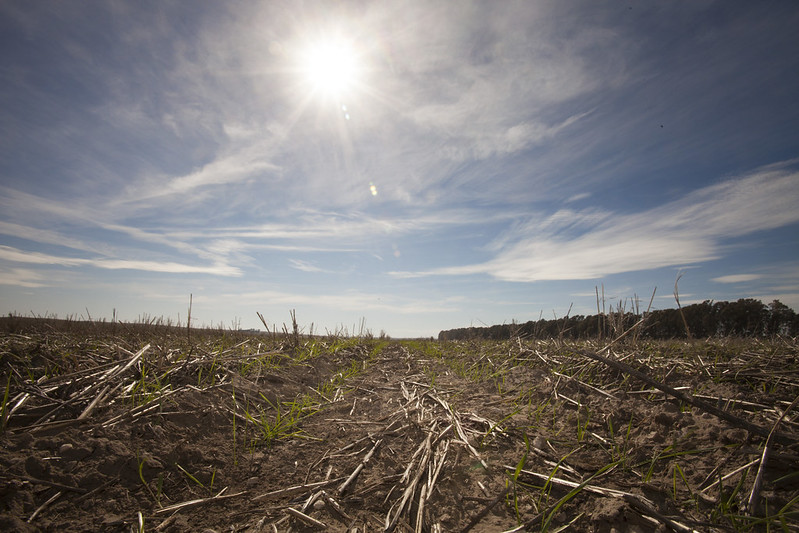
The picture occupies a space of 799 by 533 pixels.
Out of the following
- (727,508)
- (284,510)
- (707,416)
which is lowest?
(284,510)

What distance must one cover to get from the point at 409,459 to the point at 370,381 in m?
3.73

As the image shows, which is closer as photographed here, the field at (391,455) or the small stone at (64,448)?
the field at (391,455)

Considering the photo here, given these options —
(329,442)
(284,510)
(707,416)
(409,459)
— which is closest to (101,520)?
(284,510)

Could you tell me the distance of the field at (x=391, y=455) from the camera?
6.54ft

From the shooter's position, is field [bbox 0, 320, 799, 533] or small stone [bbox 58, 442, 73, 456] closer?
field [bbox 0, 320, 799, 533]

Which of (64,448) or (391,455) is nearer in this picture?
(64,448)

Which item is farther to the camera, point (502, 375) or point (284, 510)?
point (502, 375)

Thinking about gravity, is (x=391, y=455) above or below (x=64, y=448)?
below

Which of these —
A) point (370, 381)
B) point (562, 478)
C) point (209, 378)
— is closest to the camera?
point (562, 478)

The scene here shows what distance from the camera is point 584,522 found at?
6.24ft

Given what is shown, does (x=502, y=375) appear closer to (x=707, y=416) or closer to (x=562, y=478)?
(x=707, y=416)

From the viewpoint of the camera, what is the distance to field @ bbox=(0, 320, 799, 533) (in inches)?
78.5

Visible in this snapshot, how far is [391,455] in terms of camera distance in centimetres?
300

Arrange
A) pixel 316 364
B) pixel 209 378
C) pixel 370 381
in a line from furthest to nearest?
pixel 316 364
pixel 370 381
pixel 209 378
